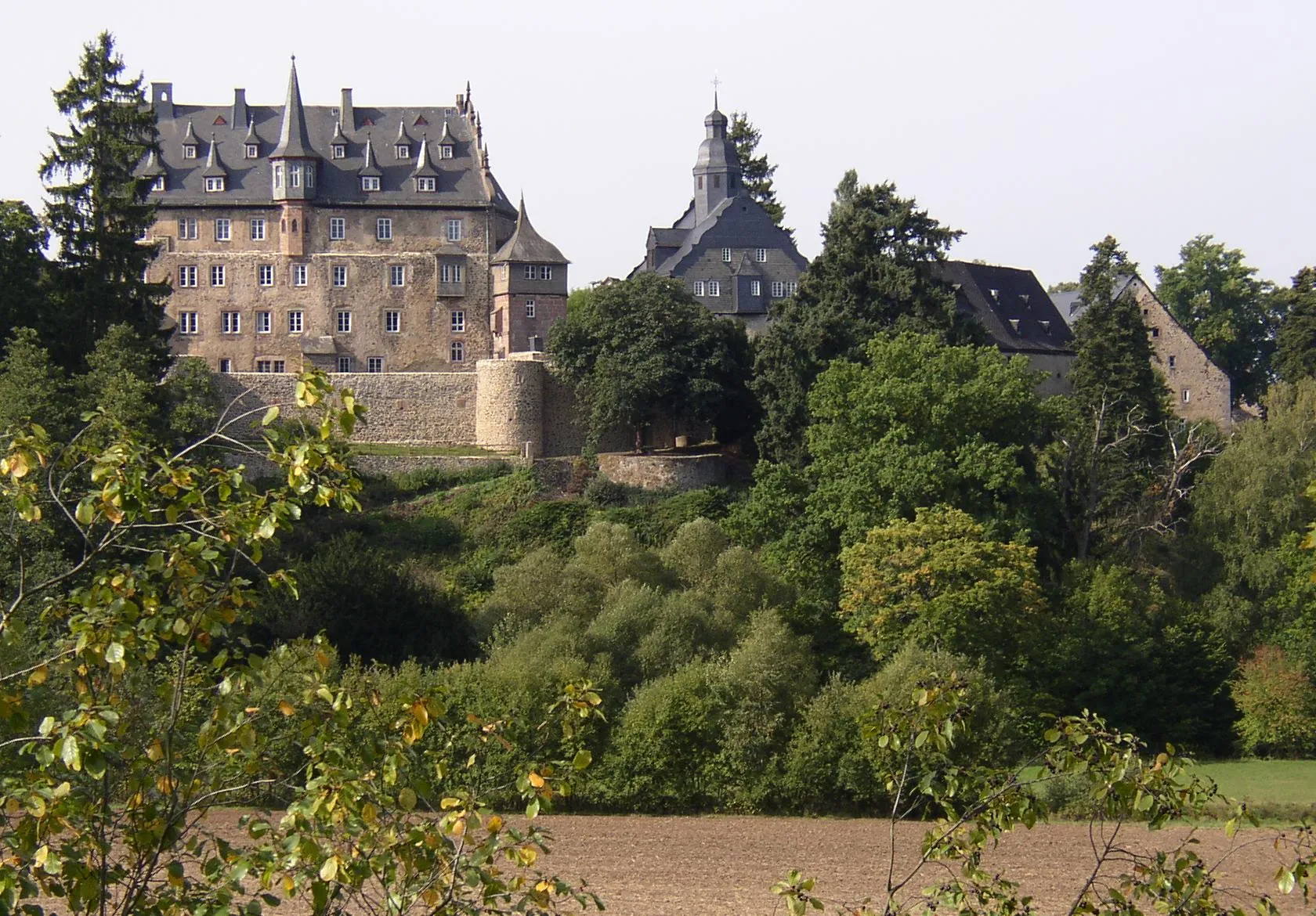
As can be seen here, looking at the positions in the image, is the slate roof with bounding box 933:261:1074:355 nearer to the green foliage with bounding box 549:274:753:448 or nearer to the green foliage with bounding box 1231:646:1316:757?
the green foliage with bounding box 549:274:753:448

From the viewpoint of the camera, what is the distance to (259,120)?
58.5 m

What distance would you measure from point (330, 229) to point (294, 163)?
239cm

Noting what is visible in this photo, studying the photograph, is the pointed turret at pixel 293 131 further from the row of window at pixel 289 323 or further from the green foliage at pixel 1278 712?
the green foliage at pixel 1278 712

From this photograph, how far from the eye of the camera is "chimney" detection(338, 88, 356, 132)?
58156mm

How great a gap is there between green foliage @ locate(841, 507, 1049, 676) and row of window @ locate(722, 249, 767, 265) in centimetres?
2760

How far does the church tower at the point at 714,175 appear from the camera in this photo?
6744 cm

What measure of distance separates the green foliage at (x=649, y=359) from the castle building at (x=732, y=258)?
11.3m

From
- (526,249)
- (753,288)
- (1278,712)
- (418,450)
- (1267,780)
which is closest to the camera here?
(1267,780)

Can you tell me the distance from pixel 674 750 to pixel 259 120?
116 feet

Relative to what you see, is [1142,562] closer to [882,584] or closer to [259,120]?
[882,584]

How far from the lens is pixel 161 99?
5941cm

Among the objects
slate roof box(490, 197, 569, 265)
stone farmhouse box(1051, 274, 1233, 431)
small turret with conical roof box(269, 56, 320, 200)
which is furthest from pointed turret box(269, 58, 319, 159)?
stone farmhouse box(1051, 274, 1233, 431)

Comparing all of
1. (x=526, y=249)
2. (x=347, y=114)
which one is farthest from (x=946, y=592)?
(x=347, y=114)

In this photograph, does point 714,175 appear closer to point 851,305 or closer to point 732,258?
point 732,258
